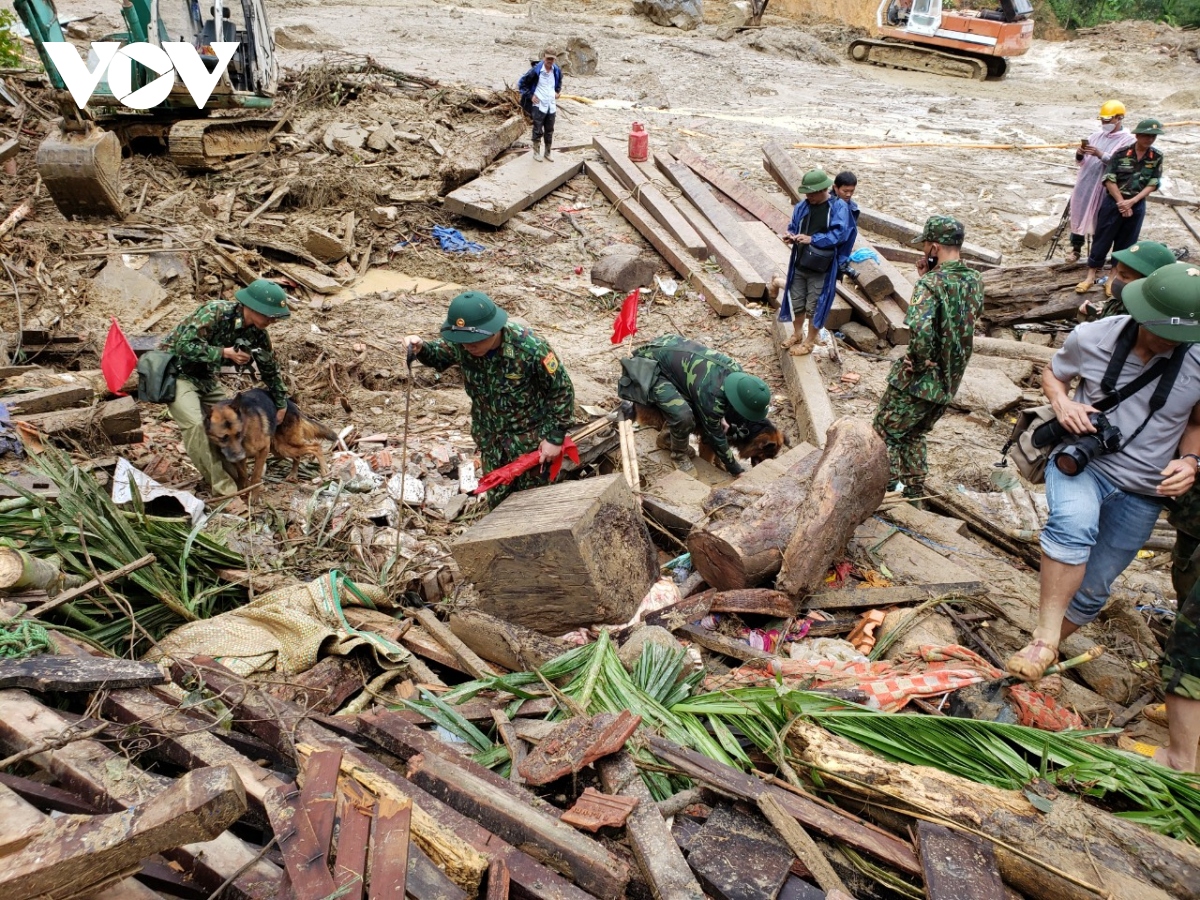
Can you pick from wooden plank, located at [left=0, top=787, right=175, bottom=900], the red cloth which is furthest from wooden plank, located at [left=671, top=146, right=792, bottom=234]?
wooden plank, located at [left=0, top=787, right=175, bottom=900]

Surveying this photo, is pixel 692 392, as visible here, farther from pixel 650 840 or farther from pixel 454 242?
pixel 454 242

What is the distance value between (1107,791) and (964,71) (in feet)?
69.9

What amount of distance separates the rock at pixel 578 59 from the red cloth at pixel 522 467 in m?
15.2

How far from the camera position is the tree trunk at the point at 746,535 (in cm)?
390

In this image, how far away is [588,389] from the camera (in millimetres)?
7270

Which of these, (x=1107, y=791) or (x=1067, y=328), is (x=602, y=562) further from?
(x=1067, y=328)

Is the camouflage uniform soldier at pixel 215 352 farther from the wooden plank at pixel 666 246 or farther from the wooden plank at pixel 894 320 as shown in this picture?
the wooden plank at pixel 894 320

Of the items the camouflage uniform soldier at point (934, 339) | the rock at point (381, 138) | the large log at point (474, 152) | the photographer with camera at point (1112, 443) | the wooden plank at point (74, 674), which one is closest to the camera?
the wooden plank at point (74, 674)

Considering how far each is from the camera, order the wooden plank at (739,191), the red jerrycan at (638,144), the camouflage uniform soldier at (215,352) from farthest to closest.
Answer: the red jerrycan at (638,144), the wooden plank at (739,191), the camouflage uniform soldier at (215,352)

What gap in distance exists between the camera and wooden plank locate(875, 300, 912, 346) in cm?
842

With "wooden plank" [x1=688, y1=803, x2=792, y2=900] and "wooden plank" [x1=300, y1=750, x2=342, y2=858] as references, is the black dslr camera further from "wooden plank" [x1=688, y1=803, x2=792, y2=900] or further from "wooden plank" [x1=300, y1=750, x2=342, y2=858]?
"wooden plank" [x1=300, y1=750, x2=342, y2=858]

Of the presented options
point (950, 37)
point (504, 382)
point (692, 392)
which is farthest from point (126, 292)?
point (950, 37)

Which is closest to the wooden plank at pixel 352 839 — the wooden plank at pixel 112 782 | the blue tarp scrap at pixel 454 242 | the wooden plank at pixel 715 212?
the wooden plank at pixel 112 782

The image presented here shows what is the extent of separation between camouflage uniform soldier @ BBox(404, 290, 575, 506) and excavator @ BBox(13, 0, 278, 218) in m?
6.21
